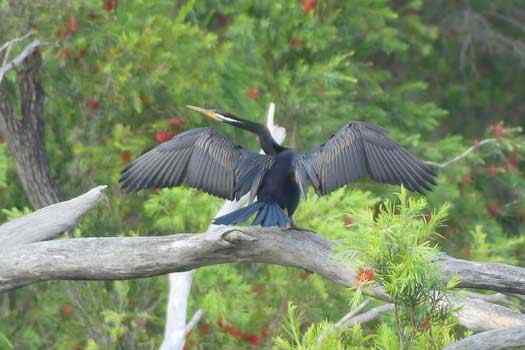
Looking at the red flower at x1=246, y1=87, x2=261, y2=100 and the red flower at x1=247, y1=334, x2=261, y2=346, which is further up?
the red flower at x1=246, y1=87, x2=261, y2=100

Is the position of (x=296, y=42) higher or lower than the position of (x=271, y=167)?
lower

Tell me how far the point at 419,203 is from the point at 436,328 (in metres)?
0.43

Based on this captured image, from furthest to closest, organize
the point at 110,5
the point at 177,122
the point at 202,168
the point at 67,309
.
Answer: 1. the point at 67,309
2. the point at 110,5
3. the point at 177,122
4. the point at 202,168

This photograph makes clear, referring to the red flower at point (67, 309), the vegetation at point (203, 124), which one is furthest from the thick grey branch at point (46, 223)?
the red flower at point (67, 309)

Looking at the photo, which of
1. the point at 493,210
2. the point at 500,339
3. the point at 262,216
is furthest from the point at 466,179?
the point at 500,339

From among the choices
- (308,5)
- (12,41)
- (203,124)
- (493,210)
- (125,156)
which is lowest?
(493,210)

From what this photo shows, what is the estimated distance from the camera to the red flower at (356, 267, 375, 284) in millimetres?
4332

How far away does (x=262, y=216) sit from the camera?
586 centimetres

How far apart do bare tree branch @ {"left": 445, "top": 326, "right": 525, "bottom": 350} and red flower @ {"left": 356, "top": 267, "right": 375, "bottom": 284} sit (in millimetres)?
614

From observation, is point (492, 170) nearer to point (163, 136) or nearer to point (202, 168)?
point (163, 136)

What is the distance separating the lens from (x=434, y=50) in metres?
14.4

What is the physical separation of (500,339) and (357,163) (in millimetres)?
1651

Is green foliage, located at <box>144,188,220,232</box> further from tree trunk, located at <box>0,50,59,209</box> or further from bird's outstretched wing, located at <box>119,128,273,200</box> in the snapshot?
bird's outstretched wing, located at <box>119,128,273,200</box>

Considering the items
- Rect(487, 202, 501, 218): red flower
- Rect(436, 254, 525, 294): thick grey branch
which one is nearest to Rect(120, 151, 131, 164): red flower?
Rect(487, 202, 501, 218): red flower
